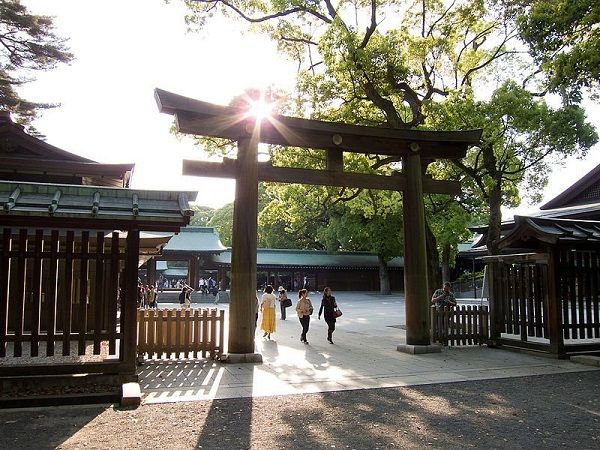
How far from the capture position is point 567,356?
11.3m

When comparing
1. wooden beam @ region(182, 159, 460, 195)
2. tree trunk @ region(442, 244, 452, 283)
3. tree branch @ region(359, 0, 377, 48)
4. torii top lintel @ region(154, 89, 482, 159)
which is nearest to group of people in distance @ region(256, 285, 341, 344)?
wooden beam @ region(182, 159, 460, 195)

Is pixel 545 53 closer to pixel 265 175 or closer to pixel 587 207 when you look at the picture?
pixel 265 175

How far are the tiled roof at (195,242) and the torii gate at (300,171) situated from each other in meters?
29.5

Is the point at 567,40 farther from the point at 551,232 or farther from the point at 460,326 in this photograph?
the point at 460,326

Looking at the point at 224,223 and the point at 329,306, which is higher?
the point at 224,223

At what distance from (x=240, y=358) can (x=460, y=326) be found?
6.16 m

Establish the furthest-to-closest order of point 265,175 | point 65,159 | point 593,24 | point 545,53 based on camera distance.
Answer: point 65,159 < point 265,175 < point 545,53 < point 593,24

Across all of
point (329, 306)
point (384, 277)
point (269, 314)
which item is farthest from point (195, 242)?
point (329, 306)

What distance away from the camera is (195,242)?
42.6 meters

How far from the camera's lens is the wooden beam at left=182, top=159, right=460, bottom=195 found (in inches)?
417

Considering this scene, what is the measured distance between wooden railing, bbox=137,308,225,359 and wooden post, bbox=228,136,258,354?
38cm

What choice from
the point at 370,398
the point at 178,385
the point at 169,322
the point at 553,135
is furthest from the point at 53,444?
the point at 553,135

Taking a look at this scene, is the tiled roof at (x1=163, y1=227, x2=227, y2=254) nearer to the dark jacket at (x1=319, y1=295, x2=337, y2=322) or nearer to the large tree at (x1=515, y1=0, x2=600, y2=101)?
the dark jacket at (x1=319, y1=295, x2=337, y2=322)

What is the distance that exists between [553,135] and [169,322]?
1324 cm
